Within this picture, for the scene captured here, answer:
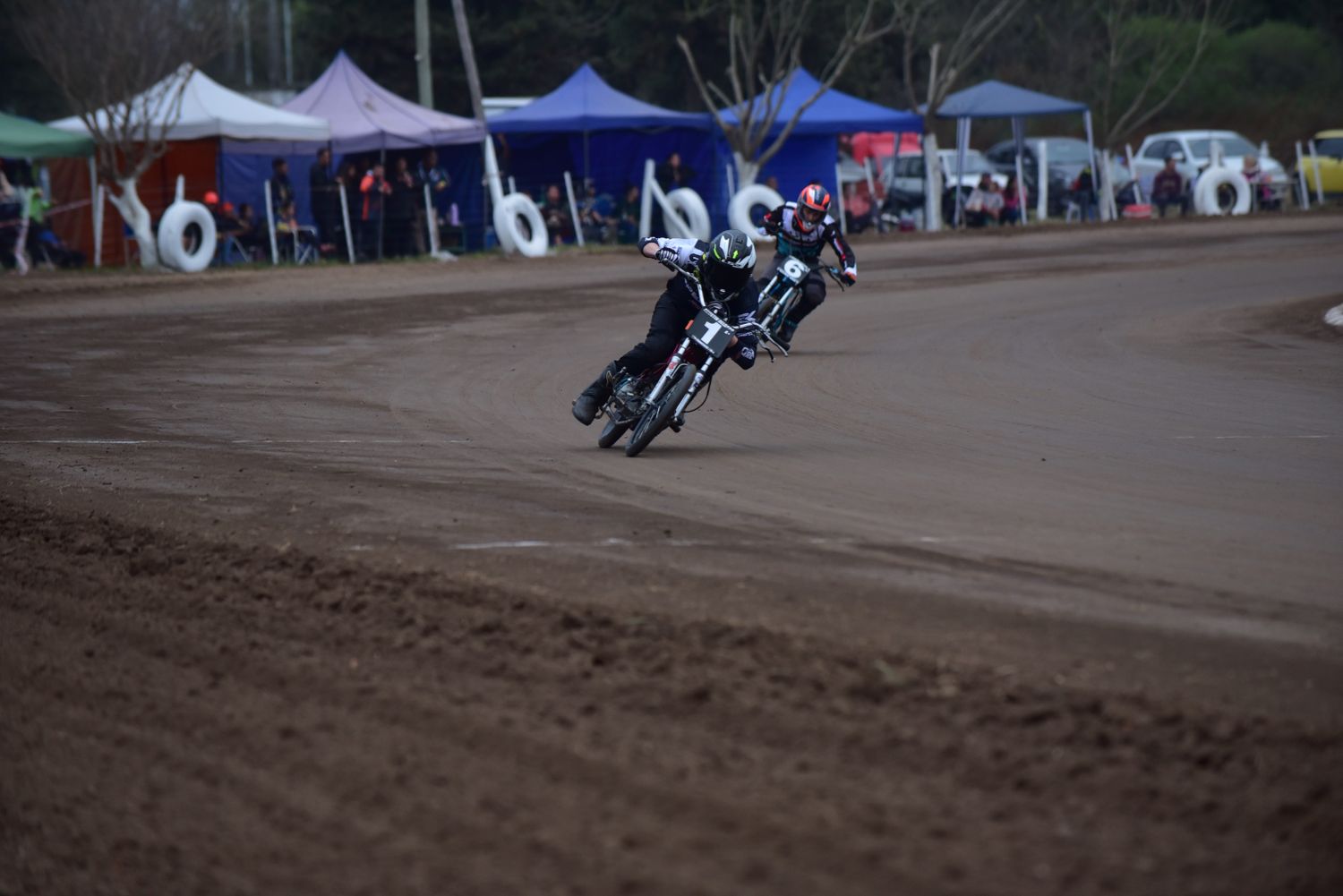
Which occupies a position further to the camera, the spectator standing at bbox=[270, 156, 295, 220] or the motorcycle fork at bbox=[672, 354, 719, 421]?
the spectator standing at bbox=[270, 156, 295, 220]

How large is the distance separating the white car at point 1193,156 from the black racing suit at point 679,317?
106 ft

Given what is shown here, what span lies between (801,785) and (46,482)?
6.76 meters

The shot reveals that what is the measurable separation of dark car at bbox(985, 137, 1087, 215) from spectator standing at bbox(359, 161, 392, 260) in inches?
677

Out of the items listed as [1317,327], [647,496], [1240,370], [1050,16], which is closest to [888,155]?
[1050,16]

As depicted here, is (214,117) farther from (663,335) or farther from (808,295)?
(663,335)

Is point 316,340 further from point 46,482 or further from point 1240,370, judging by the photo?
point 1240,370

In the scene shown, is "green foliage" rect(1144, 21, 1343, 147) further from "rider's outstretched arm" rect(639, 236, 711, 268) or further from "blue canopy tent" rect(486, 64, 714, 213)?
"rider's outstretched arm" rect(639, 236, 711, 268)

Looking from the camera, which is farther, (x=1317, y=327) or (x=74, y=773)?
(x=1317, y=327)

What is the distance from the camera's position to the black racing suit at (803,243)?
53.7ft

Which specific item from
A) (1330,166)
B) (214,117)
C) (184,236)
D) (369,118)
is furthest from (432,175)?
(1330,166)

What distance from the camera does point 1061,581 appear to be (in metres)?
7.19

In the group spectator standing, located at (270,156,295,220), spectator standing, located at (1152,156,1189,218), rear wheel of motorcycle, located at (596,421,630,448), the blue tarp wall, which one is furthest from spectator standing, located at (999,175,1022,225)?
rear wheel of motorcycle, located at (596,421,630,448)

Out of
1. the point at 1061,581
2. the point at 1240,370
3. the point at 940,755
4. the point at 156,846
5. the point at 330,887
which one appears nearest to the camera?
the point at 330,887

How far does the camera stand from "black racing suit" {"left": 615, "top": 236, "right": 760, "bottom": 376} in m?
11.1
